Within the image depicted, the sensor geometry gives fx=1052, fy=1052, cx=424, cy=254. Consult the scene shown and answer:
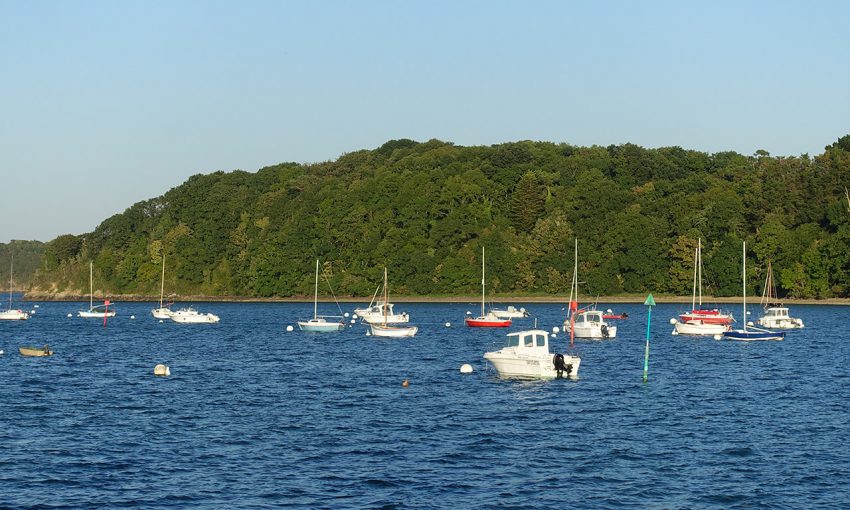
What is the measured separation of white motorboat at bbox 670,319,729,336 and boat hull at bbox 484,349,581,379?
51.1 meters

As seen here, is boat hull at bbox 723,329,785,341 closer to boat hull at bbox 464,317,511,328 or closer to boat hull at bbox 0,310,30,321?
boat hull at bbox 464,317,511,328

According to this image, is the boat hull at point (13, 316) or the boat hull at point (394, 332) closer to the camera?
the boat hull at point (394, 332)

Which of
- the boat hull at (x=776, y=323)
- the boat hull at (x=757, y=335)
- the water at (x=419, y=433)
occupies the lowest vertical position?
the water at (x=419, y=433)

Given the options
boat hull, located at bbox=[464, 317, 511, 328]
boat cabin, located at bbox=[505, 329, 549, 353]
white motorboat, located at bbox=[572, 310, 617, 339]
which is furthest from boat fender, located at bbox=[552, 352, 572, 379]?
boat hull, located at bbox=[464, 317, 511, 328]

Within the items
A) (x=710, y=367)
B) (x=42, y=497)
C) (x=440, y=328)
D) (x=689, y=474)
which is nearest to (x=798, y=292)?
(x=440, y=328)

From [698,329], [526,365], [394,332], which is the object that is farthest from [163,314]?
[526,365]

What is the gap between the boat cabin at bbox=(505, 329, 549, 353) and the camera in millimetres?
68188

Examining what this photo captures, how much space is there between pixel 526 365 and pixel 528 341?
197 centimetres

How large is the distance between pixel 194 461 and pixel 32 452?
7885 mm

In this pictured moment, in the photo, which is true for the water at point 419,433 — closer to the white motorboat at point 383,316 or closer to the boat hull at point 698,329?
the boat hull at point 698,329

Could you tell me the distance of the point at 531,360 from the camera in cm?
6781

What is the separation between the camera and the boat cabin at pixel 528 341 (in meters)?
68.2

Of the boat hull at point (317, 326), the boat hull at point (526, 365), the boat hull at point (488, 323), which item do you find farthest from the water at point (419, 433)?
the boat hull at point (488, 323)

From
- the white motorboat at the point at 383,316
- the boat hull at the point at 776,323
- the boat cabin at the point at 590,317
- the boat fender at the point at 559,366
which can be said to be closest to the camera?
the boat fender at the point at 559,366
